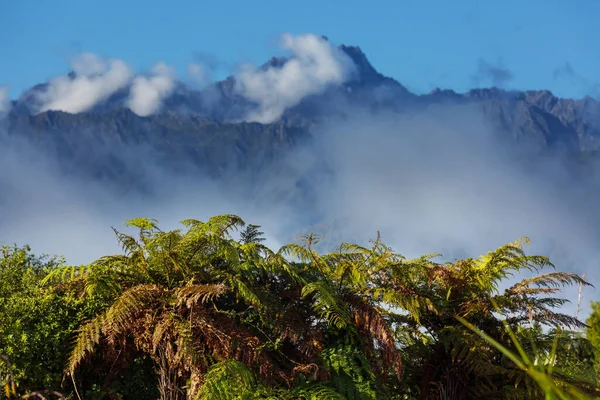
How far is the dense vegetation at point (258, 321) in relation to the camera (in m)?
4.75

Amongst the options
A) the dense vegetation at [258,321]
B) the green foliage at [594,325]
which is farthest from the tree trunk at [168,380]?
the green foliage at [594,325]

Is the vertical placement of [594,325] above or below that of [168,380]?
above

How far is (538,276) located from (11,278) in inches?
183

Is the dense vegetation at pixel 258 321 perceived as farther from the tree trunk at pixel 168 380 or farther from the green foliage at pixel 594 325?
the green foliage at pixel 594 325

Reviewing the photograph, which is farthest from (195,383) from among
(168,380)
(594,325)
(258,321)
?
(594,325)

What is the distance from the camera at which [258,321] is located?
5359 millimetres

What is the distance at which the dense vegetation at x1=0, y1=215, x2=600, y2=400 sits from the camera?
4.75m

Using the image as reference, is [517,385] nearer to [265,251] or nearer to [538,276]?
[538,276]

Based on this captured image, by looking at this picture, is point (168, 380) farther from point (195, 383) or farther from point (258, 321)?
point (258, 321)

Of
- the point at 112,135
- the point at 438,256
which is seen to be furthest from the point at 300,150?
the point at 438,256

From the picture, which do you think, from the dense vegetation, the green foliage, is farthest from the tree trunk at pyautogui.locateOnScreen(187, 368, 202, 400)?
the green foliage

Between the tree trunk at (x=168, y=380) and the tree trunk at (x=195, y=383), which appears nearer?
the tree trunk at (x=195, y=383)

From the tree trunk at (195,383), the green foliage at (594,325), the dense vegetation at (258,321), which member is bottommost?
the tree trunk at (195,383)

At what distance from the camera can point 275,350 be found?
17.6 ft
